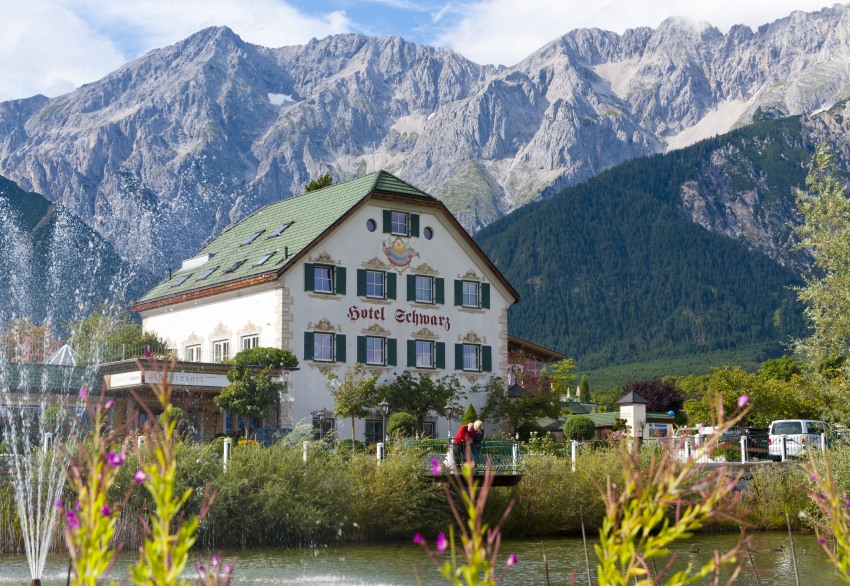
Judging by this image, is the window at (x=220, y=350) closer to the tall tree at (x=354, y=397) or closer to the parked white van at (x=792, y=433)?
the tall tree at (x=354, y=397)

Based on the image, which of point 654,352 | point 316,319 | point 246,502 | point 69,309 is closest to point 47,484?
point 246,502

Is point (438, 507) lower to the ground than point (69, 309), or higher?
lower

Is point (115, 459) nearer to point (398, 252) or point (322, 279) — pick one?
point (322, 279)

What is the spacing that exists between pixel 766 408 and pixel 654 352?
14065 centimetres

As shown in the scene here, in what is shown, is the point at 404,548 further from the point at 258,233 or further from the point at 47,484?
the point at 258,233

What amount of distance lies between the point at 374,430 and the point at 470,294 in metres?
8.35

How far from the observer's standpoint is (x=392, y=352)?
5416 cm

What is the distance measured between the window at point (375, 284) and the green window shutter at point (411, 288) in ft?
4.01

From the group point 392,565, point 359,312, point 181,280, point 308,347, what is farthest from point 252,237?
point 392,565

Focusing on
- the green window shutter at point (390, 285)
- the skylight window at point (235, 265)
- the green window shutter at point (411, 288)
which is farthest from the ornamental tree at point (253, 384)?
the skylight window at point (235, 265)

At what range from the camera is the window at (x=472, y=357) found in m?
57.0

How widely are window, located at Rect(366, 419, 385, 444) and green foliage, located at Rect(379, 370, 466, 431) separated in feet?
3.39

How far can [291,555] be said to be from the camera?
107 feet

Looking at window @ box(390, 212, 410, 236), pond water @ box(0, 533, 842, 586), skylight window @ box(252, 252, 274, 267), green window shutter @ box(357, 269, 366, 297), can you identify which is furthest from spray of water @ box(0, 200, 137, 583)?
window @ box(390, 212, 410, 236)
